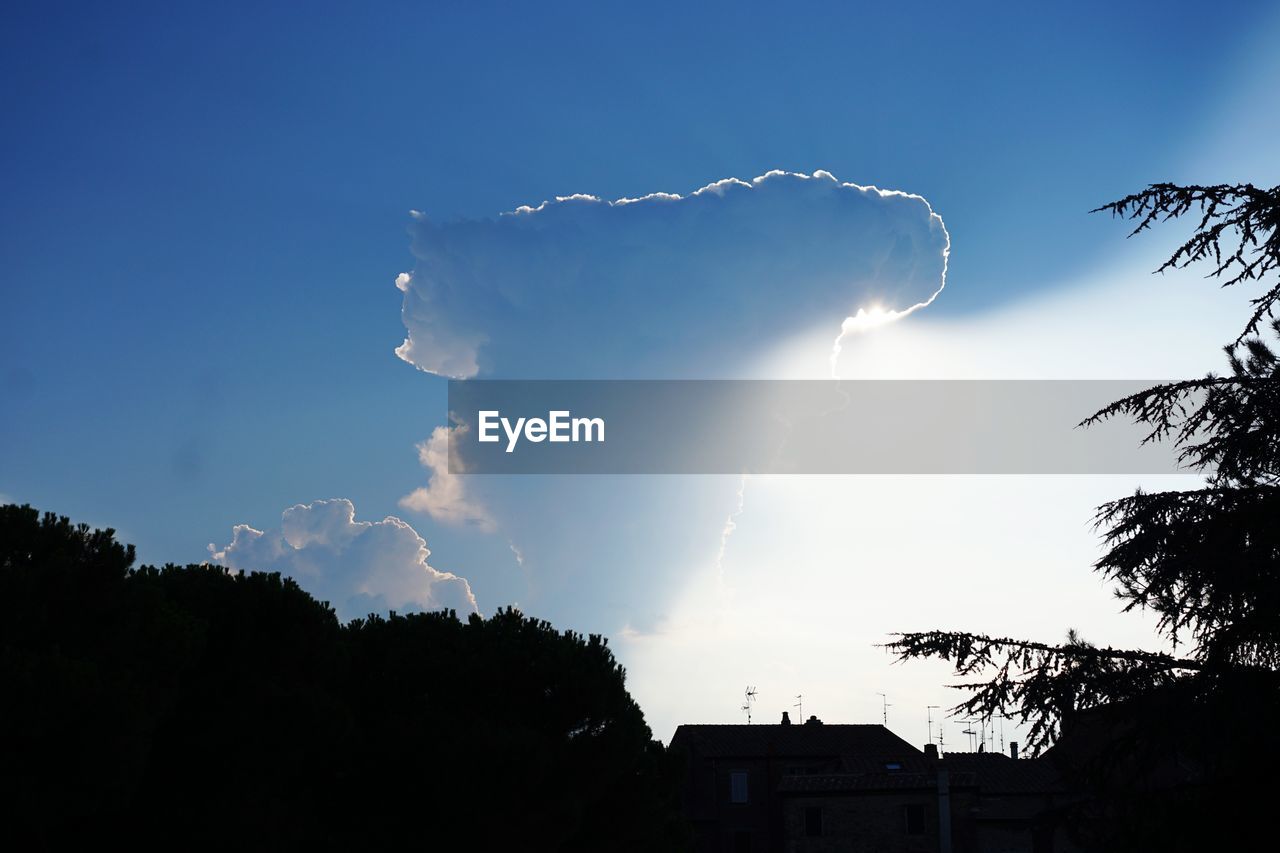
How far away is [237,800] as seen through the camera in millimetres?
20250

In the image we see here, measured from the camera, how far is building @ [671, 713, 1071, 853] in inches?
2067

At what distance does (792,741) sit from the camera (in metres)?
65.5

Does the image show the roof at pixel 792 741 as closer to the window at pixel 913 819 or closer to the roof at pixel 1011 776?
the roof at pixel 1011 776

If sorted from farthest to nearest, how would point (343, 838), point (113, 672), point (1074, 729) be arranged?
point (343, 838) → point (113, 672) → point (1074, 729)

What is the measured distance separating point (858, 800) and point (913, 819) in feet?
8.42

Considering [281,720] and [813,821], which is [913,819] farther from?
[281,720]

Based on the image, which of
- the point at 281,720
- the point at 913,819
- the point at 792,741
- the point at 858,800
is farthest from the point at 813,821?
the point at 281,720

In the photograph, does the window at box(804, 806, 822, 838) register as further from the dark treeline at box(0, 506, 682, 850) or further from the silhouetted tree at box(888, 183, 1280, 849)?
the silhouetted tree at box(888, 183, 1280, 849)

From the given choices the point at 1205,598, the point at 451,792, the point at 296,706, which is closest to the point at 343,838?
the point at 451,792

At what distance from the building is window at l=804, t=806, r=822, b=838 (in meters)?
0.05

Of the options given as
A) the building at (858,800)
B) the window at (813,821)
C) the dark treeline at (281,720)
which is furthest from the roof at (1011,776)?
the dark treeline at (281,720)

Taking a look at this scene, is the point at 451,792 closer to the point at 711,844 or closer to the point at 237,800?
the point at 237,800

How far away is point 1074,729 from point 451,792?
16069 millimetres

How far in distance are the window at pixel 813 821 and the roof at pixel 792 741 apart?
6198 millimetres
